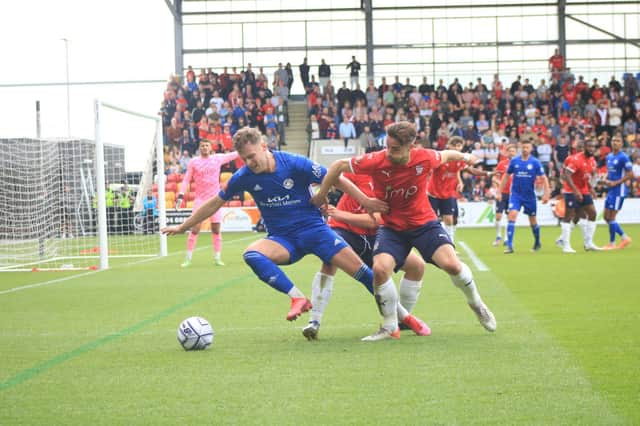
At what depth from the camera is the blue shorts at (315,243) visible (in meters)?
7.49

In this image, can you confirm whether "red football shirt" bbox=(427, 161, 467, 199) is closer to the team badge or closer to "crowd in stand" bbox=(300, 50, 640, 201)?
the team badge

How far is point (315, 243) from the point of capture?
752 centimetres

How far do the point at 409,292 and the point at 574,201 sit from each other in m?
11.8

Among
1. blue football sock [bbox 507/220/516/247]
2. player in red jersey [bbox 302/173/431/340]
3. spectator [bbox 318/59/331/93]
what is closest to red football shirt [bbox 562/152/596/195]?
blue football sock [bbox 507/220/516/247]

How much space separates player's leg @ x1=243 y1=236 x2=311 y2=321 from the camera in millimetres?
7121

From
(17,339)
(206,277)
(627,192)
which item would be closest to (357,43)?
(627,192)

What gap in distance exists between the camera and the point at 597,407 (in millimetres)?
4523

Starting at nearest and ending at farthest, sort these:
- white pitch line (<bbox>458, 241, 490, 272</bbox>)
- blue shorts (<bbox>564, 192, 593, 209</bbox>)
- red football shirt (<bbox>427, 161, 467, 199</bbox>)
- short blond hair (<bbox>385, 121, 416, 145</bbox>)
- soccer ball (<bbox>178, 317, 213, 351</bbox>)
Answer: soccer ball (<bbox>178, 317, 213, 351</bbox>), short blond hair (<bbox>385, 121, 416, 145</bbox>), white pitch line (<bbox>458, 241, 490, 272</bbox>), red football shirt (<bbox>427, 161, 467, 199</bbox>), blue shorts (<bbox>564, 192, 593, 209</bbox>)

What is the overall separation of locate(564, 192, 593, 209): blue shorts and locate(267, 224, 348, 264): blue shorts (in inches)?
459

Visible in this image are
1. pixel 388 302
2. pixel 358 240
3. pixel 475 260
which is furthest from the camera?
pixel 475 260

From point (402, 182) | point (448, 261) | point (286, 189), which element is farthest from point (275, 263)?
point (448, 261)

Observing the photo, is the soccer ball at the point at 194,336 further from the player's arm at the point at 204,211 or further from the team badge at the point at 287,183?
the team badge at the point at 287,183

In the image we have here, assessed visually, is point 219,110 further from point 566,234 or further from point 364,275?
point 364,275

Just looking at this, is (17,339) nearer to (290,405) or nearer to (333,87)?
(290,405)
